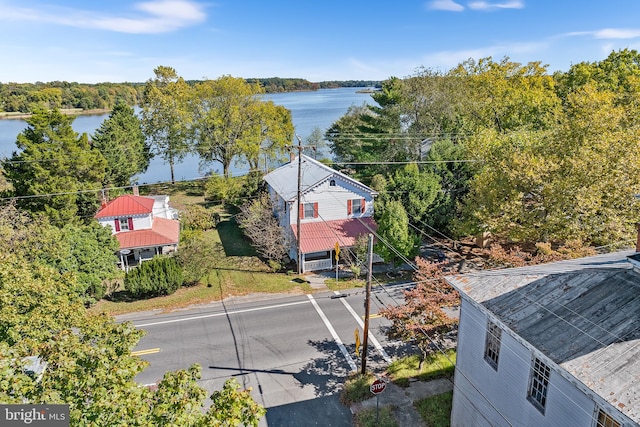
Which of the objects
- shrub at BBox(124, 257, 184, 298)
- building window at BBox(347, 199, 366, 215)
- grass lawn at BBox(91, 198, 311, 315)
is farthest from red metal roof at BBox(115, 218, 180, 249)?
building window at BBox(347, 199, 366, 215)

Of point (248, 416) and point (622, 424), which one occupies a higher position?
point (248, 416)

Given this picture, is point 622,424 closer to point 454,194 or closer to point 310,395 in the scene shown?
point 310,395

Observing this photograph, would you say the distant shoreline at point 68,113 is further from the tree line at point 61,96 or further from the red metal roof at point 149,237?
the red metal roof at point 149,237


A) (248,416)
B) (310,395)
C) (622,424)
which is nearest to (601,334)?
(622,424)

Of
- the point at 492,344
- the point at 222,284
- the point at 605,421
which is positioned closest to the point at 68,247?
the point at 222,284

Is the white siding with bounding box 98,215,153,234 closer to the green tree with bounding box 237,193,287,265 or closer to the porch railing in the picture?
the green tree with bounding box 237,193,287,265

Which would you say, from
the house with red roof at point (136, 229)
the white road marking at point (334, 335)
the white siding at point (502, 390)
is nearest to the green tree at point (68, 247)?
the house with red roof at point (136, 229)
